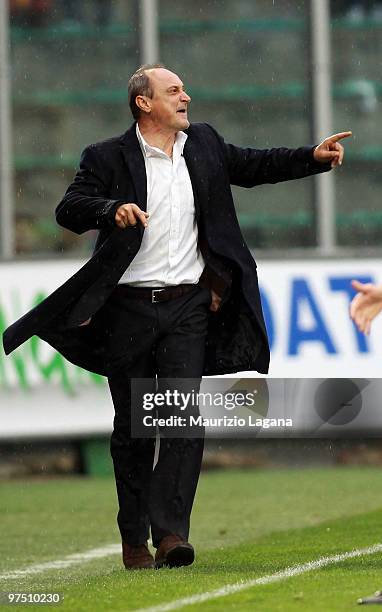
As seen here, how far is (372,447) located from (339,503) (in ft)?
12.1

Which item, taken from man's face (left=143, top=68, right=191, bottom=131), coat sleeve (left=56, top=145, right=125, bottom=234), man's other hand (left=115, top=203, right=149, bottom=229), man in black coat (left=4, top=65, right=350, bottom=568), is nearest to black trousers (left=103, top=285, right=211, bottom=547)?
man in black coat (left=4, top=65, right=350, bottom=568)

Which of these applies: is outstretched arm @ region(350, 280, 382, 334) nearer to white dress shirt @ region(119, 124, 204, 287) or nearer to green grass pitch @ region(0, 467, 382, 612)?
green grass pitch @ region(0, 467, 382, 612)

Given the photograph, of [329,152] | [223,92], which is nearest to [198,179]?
[329,152]

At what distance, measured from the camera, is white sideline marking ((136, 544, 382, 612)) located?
6.71 meters

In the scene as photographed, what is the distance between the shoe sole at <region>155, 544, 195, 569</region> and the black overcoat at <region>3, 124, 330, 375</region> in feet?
2.67

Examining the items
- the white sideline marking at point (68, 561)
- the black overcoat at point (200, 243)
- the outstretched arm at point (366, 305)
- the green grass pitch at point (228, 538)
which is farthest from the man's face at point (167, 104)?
the white sideline marking at point (68, 561)

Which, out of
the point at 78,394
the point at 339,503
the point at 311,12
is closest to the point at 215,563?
the point at 339,503

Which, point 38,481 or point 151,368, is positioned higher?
point 151,368

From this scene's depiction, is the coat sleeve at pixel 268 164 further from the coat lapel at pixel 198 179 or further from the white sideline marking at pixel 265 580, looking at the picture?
the white sideline marking at pixel 265 580

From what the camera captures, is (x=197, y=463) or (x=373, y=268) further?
(x=373, y=268)

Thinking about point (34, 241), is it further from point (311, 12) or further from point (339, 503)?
point (339, 503)

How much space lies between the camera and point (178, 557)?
26.9 feet

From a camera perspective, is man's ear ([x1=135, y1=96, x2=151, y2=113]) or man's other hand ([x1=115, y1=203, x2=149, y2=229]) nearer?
man's other hand ([x1=115, y1=203, x2=149, y2=229])

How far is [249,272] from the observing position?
840cm
